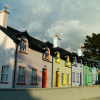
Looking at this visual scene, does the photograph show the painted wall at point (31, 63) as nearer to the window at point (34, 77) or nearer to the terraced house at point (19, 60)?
the terraced house at point (19, 60)

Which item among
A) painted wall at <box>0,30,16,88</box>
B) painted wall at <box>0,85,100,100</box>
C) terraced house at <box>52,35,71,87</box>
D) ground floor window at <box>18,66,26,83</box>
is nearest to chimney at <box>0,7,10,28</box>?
painted wall at <box>0,30,16,88</box>

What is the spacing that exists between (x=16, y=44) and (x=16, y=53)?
0.93 m

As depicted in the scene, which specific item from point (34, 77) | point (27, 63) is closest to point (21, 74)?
point (27, 63)

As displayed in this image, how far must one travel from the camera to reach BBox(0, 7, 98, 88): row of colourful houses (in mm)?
15363

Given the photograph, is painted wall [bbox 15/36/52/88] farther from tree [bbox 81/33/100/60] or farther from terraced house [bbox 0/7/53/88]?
tree [bbox 81/33/100/60]

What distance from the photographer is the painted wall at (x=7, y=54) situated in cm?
1499

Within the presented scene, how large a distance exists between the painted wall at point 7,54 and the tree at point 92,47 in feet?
75.0

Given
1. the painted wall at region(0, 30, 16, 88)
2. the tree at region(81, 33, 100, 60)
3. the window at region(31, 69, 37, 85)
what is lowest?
the window at region(31, 69, 37, 85)

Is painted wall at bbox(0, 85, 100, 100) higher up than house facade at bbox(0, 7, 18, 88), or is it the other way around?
house facade at bbox(0, 7, 18, 88)

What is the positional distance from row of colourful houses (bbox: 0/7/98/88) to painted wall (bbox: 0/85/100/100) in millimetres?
4373

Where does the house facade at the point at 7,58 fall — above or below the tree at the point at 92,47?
below

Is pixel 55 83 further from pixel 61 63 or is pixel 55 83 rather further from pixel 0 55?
pixel 0 55

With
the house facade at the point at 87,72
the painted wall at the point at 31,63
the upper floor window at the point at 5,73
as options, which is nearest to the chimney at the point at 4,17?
the painted wall at the point at 31,63

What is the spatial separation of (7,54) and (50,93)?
660cm
